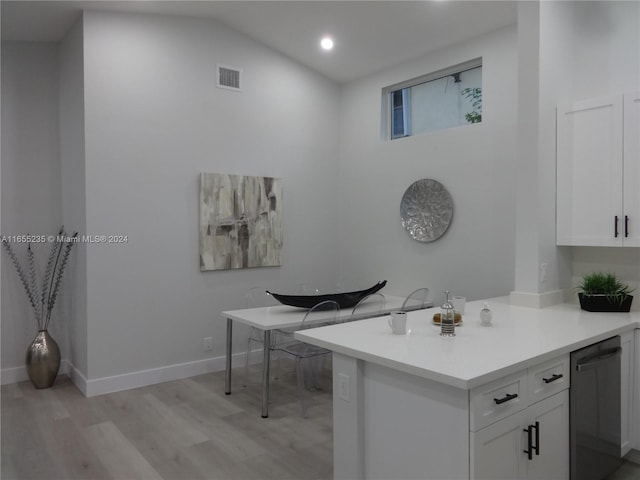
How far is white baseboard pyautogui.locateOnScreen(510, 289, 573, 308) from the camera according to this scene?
3.15 m

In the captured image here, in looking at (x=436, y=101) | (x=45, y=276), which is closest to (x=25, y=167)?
(x=45, y=276)

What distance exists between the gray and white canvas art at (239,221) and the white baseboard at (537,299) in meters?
2.54

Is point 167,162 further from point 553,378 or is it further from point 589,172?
point 553,378

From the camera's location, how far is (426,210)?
4699mm

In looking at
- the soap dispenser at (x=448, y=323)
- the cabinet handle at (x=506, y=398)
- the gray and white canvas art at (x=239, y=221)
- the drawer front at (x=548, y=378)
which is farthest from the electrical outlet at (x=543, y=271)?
the gray and white canvas art at (x=239, y=221)

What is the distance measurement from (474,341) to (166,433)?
2.24m

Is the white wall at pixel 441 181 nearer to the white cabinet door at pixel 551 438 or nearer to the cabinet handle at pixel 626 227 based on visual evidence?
the cabinet handle at pixel 626 227

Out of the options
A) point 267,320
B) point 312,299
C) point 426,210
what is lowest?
point 267,320

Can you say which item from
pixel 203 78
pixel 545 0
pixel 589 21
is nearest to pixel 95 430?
pixel 203 78

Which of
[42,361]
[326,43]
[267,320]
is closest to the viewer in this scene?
[267,320]

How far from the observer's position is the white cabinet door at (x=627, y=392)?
102 inches

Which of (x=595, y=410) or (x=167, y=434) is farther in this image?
(x=167, y=434)

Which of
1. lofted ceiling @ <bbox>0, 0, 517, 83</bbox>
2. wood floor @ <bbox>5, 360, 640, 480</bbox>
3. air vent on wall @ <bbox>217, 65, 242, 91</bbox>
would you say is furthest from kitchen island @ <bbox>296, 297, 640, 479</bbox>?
air vent on wall @ <bbox>217, 65, 242, 91</bbox>

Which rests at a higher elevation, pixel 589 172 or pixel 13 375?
pixel 589 172
